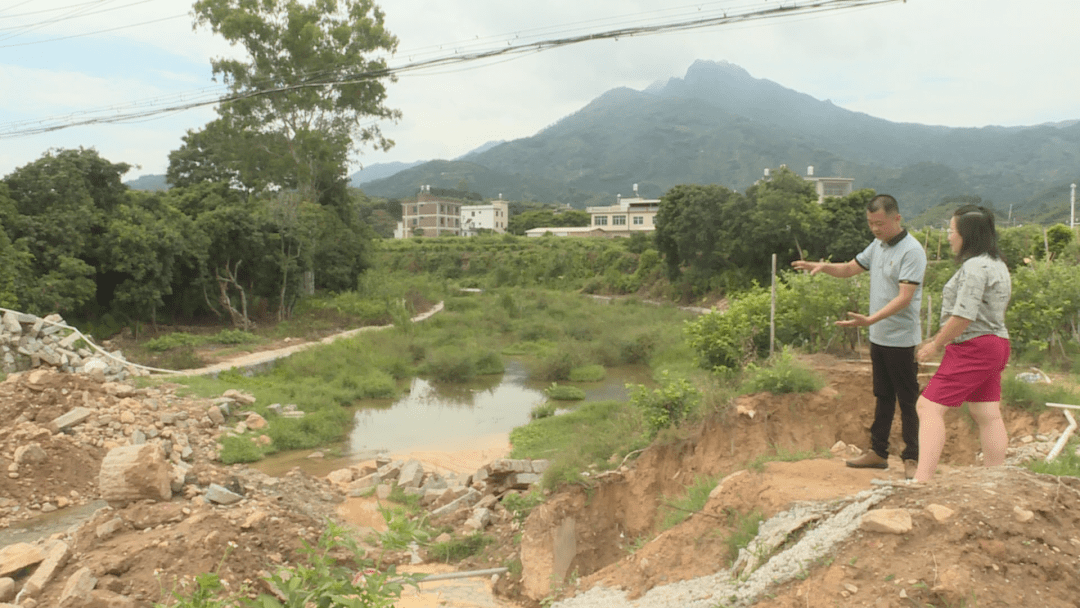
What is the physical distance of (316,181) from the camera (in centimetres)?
2369

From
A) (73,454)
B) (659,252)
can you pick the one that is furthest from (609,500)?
(659,252)

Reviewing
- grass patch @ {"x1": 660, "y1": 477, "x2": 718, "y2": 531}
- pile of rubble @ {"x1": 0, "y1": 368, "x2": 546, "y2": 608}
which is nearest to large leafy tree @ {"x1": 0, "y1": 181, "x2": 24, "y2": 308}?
pile of rubble @ {"x1": 0, "y1": 368, "x2": 546, "y2": 608}

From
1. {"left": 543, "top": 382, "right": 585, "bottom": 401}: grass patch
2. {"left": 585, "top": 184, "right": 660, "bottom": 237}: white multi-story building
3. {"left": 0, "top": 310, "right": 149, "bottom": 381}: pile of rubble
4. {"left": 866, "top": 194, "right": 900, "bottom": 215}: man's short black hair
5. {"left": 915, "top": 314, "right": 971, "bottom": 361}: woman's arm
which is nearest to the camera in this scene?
{"left": 915, "top": 314, "right": 971, "bottom": 361}: woman's arm

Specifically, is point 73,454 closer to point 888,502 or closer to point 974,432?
point 888,502

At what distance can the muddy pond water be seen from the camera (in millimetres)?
10414

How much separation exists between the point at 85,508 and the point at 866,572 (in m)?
7.88

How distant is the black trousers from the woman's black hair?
2.28 ft

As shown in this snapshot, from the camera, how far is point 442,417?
13.2 m

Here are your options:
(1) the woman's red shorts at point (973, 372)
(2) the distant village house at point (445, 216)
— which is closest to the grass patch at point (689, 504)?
(1) the woman's red shorts at point (973, 372)

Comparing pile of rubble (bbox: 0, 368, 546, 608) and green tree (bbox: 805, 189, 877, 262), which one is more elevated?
green tree (bbox: 805, 189, 877, 262)

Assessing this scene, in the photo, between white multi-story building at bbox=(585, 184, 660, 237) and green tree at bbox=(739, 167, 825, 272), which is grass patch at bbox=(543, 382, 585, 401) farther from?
white multi-story building at bbox=(585, 184, 660, 237)

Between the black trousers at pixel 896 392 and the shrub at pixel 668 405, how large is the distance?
1.96 metres

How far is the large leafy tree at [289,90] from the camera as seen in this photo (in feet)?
71.7

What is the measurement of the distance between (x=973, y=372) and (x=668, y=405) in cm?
293
